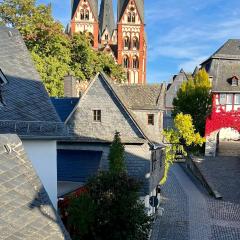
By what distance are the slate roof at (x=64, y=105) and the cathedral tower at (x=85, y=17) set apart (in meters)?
51.7

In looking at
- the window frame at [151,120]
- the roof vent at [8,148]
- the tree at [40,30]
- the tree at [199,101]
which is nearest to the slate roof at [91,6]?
the tree at [199,101]

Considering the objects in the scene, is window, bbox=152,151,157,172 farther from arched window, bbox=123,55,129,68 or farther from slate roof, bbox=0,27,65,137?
arched window, bbox=123,55,129,68

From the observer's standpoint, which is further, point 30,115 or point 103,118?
point 103,118

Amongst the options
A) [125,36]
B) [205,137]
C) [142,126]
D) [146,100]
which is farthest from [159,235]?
[125,36]

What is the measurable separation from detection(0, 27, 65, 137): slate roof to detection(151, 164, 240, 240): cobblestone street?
8.69 meters

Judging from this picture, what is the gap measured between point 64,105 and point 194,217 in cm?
978

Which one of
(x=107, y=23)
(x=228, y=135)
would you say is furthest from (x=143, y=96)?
(x=107, y=23)

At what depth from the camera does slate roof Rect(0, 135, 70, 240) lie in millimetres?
5339

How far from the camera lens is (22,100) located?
39.3 feet

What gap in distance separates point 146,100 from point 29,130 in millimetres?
9445

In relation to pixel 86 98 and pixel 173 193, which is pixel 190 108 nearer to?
pixel 173 193

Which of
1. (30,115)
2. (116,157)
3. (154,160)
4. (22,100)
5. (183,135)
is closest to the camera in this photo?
(30,115)

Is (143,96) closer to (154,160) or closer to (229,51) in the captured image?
(154,160)

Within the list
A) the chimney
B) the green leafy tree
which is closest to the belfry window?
the chimney
